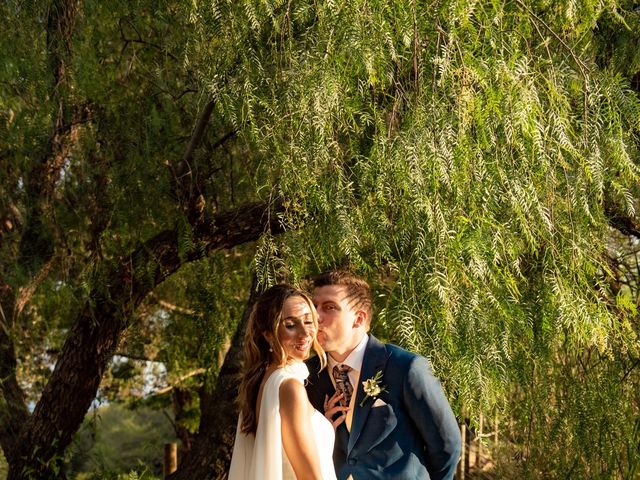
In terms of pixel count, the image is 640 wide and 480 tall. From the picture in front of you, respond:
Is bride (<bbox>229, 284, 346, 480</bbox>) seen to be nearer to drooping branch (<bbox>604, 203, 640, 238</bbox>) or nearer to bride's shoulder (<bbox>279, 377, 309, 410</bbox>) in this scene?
bride's shoulder (<bbox>279, 377, 309, 410</bbox>)

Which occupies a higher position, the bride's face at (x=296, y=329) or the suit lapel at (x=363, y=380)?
the bride's face at (x=296, y=329)

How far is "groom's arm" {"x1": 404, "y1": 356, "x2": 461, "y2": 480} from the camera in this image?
9.83 feet

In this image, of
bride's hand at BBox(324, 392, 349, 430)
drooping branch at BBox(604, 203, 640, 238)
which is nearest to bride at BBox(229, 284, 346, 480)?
bride's hand at BBox(324, 392, 349, 430)

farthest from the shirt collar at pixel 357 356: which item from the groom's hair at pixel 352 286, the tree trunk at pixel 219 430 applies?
the tree trunk at pixel 219 430

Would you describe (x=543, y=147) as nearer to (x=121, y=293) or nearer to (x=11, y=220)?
(x=121, y=293)

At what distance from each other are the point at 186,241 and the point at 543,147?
2463mm

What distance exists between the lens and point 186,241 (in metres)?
5.69

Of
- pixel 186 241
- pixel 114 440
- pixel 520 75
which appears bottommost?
pixel 114 440

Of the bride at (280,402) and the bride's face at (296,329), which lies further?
the bride's face at (296,329)

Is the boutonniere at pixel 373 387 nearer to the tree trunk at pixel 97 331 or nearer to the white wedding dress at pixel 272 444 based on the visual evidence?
the white wedding dress at pixel 272 444

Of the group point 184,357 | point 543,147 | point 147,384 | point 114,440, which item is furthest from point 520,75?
point 114,440

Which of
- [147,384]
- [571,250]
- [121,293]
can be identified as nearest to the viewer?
[571,250]

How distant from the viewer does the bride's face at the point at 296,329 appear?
2.94 metres

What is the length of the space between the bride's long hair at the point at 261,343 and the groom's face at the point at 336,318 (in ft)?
0.66
